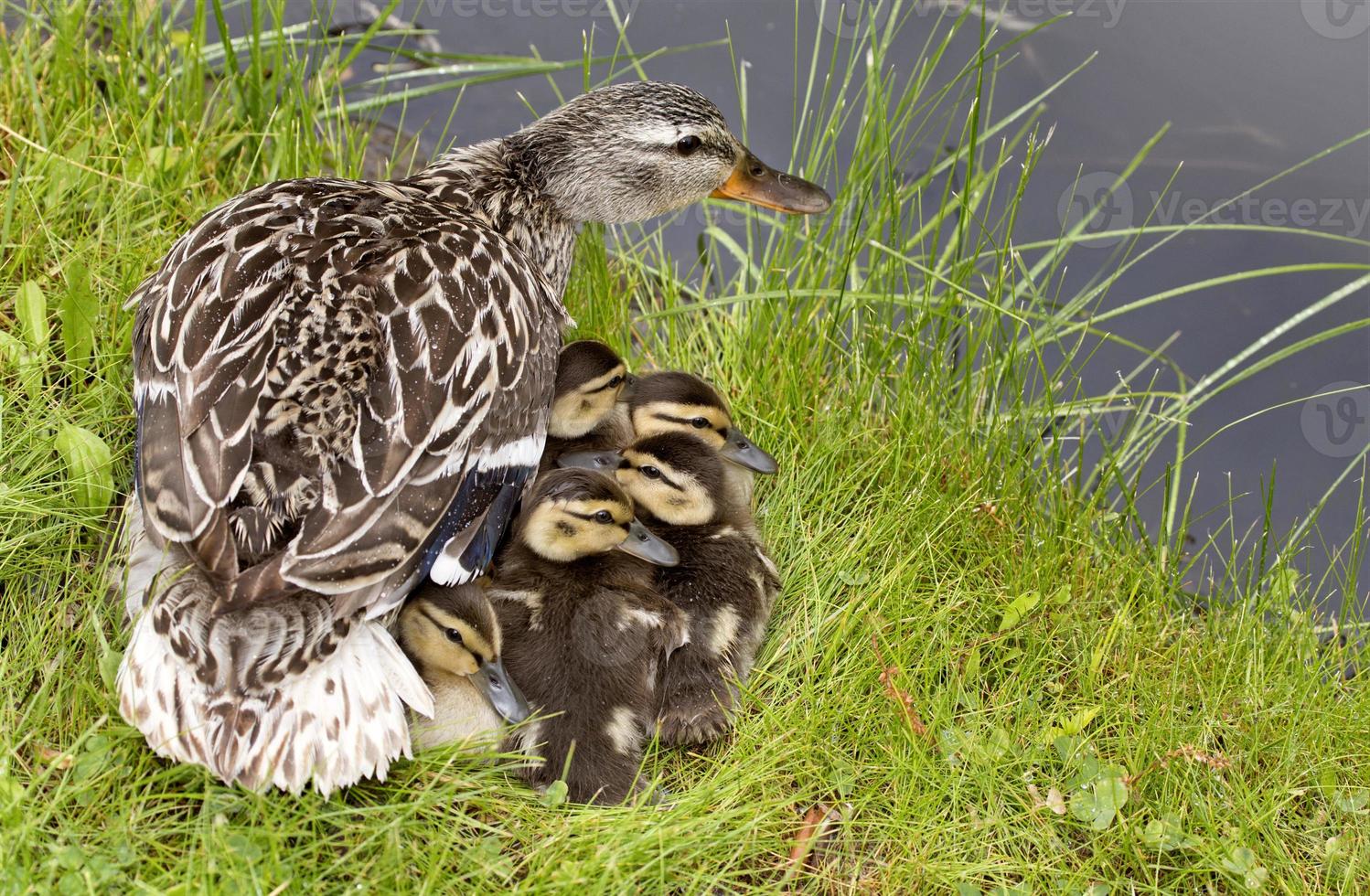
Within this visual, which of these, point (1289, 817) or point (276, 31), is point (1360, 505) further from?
point (276, 31)

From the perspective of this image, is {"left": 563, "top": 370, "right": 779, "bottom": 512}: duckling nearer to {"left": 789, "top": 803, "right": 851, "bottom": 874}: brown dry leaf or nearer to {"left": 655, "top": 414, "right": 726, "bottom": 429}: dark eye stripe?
{"left": 655, "top": 414, "right": 726, "bottom": 429}: dark eye stripe

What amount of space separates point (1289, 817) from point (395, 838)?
6.25 ft

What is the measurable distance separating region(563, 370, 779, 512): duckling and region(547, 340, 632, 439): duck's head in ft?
0.24

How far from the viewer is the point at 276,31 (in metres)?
4.07

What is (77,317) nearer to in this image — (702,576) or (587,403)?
(587,403)

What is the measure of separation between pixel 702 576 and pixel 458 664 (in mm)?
608

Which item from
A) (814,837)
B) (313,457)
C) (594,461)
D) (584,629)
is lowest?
(814,837)

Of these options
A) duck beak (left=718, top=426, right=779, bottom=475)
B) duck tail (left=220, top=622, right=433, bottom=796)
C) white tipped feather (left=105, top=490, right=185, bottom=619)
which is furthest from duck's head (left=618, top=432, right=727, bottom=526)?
white tipped feather (left=105, top=490, right=185, bottom=619)

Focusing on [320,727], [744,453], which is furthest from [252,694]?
[744,453]

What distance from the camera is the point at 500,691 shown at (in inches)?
107

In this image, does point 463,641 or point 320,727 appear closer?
point 320,727

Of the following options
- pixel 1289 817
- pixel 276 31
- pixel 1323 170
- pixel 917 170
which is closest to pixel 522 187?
pixel 276 31

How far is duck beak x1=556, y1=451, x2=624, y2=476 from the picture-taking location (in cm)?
324

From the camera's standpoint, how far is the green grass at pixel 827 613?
2.52 meters
